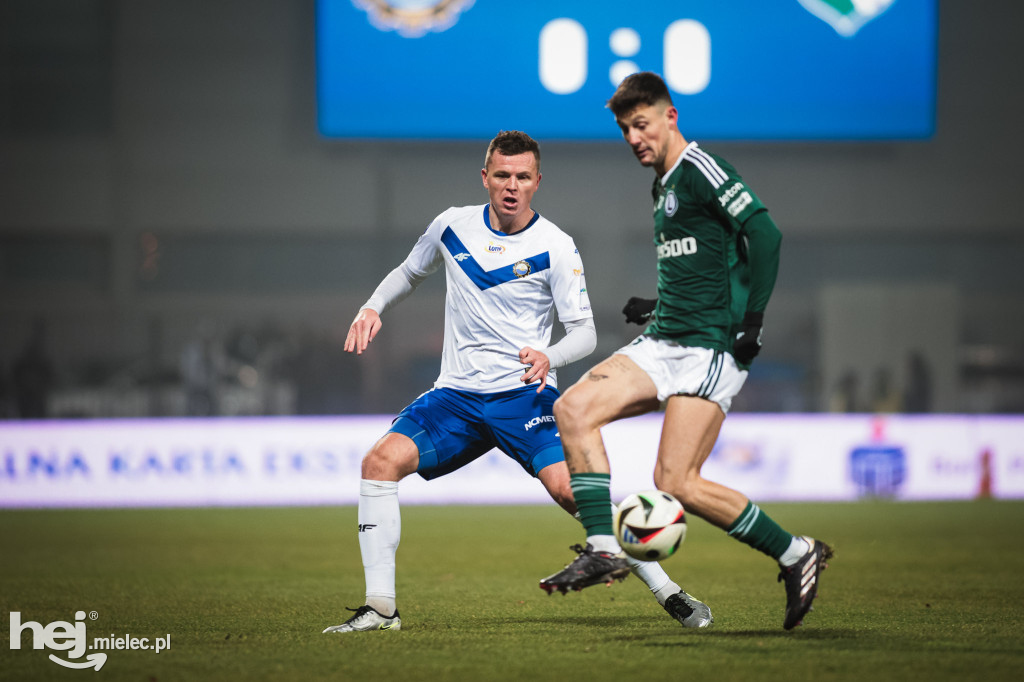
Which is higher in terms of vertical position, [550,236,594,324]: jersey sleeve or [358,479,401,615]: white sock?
[550,236,594,324]: jersey sleeve

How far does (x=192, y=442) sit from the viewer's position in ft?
46.0

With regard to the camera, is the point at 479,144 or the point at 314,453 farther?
the point at 479,144

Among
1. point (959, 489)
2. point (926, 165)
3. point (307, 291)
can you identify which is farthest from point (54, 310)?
point (926, 165)

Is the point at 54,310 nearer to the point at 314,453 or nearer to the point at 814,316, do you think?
the point at 314,453

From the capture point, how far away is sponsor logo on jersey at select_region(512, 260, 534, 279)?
5.32 metres

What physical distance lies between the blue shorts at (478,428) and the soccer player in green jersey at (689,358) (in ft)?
1.90

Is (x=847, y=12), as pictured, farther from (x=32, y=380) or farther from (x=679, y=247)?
(x=679, y=247)

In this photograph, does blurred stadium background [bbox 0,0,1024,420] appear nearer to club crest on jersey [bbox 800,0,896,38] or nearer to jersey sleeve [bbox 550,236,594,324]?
club crest on jersey [bbox 800,0,896,38]

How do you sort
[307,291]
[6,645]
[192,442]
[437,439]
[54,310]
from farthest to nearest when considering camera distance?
1. [307,291]
2. [54,310]
3. [192,442]
4. [437,439]
5. [6,645]

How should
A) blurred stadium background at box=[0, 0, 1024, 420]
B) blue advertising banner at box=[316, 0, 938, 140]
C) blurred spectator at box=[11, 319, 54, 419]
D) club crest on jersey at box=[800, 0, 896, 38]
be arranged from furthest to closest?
1. club crest on jersey at box=[800, 0, 896, 38]
2. blue advertising banner at box=[316, 0, 938, 140]
3. blurred stadium background at box=[0, 0, 1024, 420]
4. blurred spectator at box=[11, 319, 54, 419]

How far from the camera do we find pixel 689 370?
4.62 metres

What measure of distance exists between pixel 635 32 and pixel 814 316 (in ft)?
17.1

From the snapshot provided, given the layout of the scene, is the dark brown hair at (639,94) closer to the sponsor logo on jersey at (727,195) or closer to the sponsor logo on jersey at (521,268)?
the sponsor logo on jersey at (727,195)

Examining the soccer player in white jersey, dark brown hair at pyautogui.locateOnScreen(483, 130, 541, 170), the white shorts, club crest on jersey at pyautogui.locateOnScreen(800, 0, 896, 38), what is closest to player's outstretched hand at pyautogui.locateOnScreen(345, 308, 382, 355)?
the soccer player in white jersey
